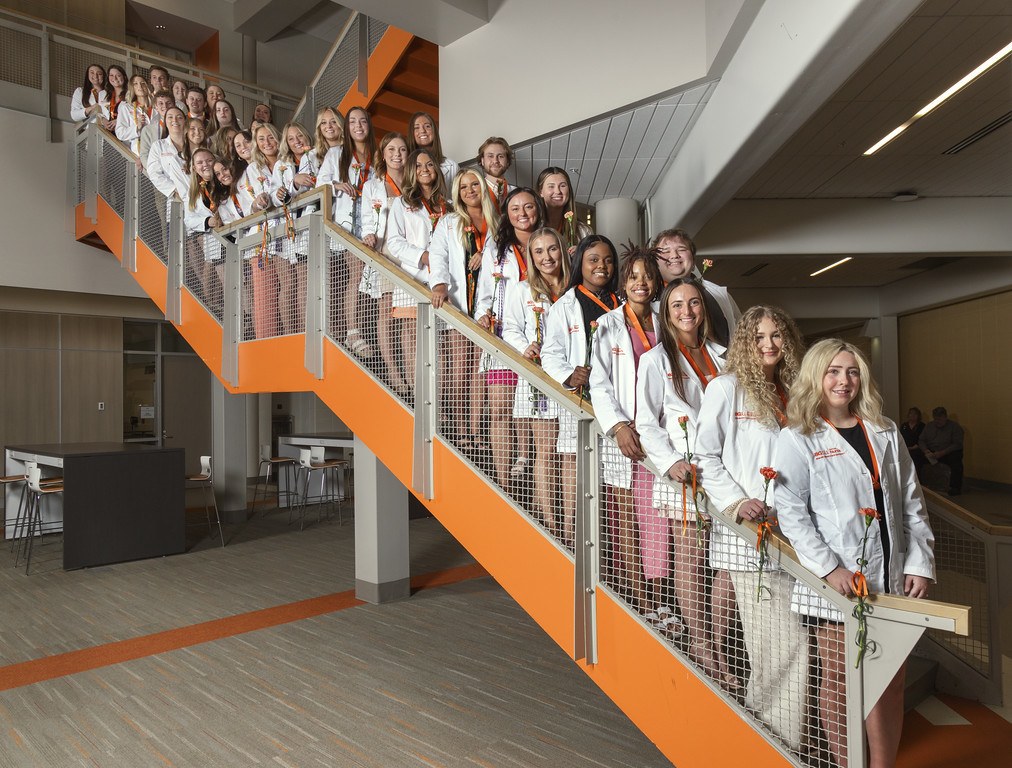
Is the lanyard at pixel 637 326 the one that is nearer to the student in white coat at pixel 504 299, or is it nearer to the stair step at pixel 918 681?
the student in white coat at pixel 504 299

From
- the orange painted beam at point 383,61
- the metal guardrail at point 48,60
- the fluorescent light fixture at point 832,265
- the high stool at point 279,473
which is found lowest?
the high stool at point 279,473

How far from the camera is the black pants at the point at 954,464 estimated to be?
1119cm

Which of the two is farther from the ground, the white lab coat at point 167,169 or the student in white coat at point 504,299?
the white lab coat at point 167,169

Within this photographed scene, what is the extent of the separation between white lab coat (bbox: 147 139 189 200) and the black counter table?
9.32 ft

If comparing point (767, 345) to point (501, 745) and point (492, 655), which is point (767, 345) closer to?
point (501, 745)

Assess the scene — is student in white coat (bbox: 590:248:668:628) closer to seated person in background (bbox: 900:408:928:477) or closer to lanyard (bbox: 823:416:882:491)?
lanyard (bbox: 823:416:882:491)

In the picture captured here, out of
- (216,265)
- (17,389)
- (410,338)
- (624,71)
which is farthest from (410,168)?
(17,389)

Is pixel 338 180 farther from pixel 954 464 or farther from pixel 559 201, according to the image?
pixel 954 464

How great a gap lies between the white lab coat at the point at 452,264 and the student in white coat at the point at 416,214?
11.2 inches

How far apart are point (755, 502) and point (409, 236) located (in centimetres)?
313

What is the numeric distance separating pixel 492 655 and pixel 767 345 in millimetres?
3188

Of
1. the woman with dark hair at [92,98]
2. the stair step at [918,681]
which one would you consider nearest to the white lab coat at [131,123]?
the woman with dark hair at [92,98]

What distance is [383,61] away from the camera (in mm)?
7812

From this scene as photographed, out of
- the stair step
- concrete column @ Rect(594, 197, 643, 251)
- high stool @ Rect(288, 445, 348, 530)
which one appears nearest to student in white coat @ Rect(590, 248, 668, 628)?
the stair step
